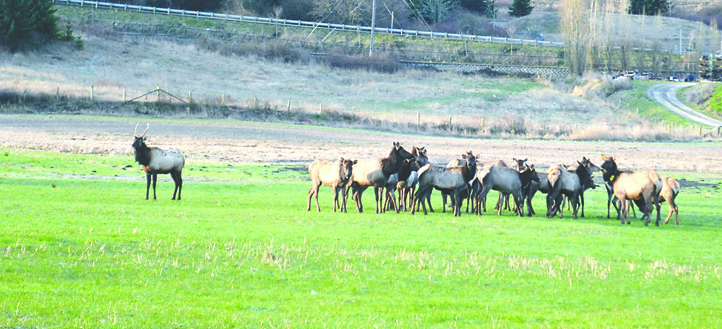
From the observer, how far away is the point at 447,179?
2389cm

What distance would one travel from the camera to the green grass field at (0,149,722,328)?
34.9ft

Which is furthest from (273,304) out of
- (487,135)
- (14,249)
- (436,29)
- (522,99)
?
(436,29)

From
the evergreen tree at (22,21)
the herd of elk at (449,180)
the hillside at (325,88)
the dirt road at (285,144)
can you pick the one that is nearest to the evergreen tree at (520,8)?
the hillside at (325,88)

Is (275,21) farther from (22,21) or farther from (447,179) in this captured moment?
(447,179)

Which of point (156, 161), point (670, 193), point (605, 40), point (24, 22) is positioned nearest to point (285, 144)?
point (156, 161)

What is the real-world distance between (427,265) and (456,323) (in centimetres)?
386

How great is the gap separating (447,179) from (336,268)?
10687mm

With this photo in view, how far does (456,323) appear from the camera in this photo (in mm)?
10461

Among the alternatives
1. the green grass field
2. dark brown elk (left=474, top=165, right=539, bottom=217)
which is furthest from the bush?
the green grass field

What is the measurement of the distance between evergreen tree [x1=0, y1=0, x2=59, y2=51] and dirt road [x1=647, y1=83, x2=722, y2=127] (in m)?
66.1

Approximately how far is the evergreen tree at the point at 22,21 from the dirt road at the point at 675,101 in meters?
66.1

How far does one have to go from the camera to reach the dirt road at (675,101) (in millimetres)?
74500

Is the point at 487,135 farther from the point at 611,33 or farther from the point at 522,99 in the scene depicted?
the point at 611,33

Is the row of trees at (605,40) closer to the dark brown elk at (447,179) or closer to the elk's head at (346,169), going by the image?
the dark brown elk at (447,179)
